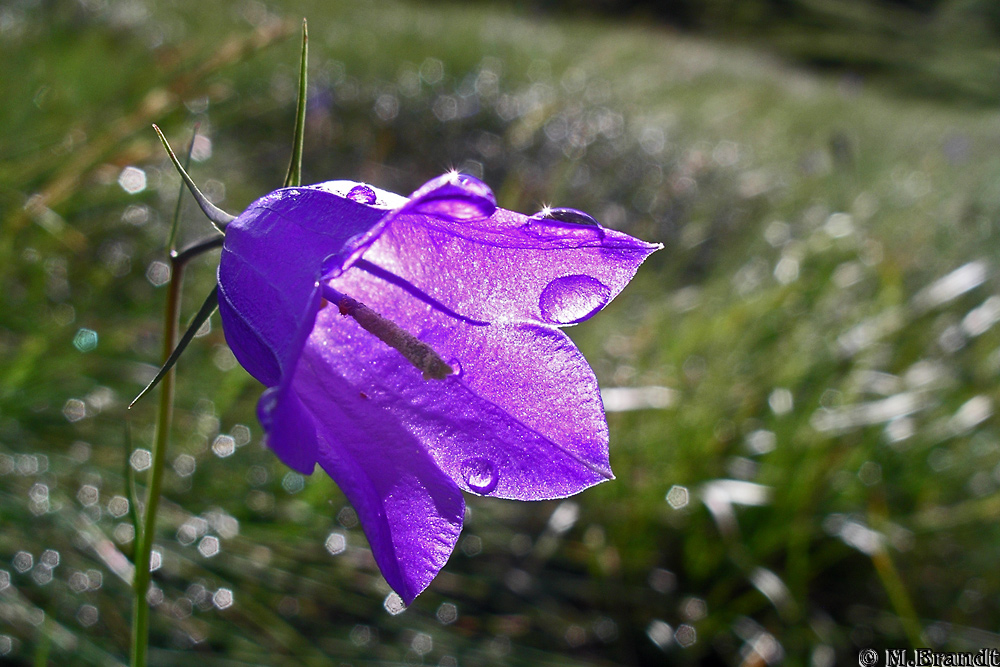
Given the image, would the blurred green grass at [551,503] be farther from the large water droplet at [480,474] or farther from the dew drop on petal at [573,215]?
the dew drop on petal at [573,215]

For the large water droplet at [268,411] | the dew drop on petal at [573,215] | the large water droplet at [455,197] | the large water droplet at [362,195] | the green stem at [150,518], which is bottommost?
the green stem at [150,518]

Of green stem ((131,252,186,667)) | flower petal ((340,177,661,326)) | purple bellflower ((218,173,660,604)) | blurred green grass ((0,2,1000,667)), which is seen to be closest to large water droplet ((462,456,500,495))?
purple bellflower ((218,173,660,604))

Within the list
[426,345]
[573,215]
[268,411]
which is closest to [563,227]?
[573,215]

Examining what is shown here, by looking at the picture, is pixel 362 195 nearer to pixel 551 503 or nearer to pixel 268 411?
pixel 268 411

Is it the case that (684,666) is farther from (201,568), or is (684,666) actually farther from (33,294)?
(33,294)

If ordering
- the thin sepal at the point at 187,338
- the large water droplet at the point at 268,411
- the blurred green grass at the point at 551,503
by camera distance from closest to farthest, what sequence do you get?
the large water droplet at the point at 268,411
the thin sepal at the point at 187,338
the blurred green grass at the point at 551,503

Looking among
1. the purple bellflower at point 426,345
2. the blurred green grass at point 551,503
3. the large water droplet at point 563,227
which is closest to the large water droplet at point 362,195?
the purple bellflower at point 426,345

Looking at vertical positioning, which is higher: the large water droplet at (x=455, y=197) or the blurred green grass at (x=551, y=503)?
the large water droplet at (x=455, y=197)

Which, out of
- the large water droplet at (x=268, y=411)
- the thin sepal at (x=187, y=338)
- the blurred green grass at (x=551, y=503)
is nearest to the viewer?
the large water droplet at (x=268, y=411)

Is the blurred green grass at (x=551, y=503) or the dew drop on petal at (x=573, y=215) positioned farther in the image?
the blurred green grass at (x=551, y=503)
